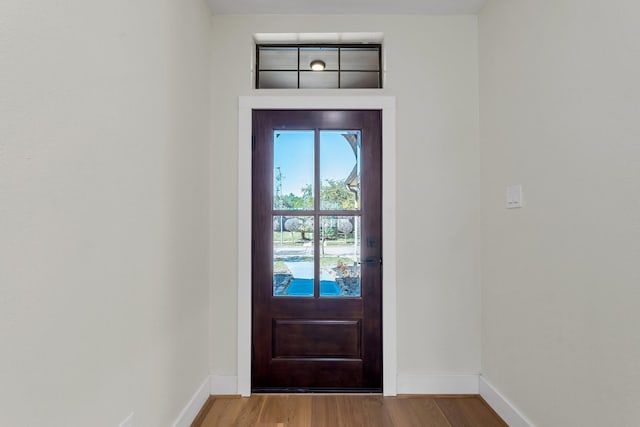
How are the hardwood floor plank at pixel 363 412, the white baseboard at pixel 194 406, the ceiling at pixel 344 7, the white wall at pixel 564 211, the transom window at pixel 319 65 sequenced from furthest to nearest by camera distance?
the transom window at pixel 319 65 < the ceiling at pixel 344 7 < the hardwood floor plank at pixel 363 412 < the white baseboard at pixel 194 406 < the white wall at pixel 564 211

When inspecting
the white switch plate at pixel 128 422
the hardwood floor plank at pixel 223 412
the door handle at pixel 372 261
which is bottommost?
the hardwood floor plank at pixel 223 412

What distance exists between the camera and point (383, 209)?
8.13ft

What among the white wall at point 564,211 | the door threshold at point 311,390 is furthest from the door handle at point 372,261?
the door threshold at point 311,390

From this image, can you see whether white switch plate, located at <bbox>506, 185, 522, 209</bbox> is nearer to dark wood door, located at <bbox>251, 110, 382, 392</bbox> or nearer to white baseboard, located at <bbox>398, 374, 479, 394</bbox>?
dark wood door, located at <bbox>251, 110, 382, 392</bbox>

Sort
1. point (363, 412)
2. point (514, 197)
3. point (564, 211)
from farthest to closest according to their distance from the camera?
1. point (363, 412)
2. point (514, 197)
3. point (564, 211)

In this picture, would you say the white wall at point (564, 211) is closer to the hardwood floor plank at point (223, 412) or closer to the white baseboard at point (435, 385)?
the white baseboard at point (435, 385)

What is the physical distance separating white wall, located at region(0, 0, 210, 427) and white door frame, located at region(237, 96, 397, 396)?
0.48 meters

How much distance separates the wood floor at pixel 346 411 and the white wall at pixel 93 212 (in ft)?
1.23

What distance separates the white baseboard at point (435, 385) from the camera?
2.44 meters

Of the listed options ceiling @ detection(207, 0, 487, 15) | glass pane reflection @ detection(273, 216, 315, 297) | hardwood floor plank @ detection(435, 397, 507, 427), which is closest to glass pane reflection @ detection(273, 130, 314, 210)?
glass pane reflection @ detection(273, 216, 315, 297)

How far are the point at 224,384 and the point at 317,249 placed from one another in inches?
43.3

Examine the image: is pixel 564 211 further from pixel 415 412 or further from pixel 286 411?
pixel 286 411

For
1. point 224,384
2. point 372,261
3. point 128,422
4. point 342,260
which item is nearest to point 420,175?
point 372,261

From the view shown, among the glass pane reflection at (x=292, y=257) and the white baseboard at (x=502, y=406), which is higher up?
the glass pane reflection at (x=292, y=257)
